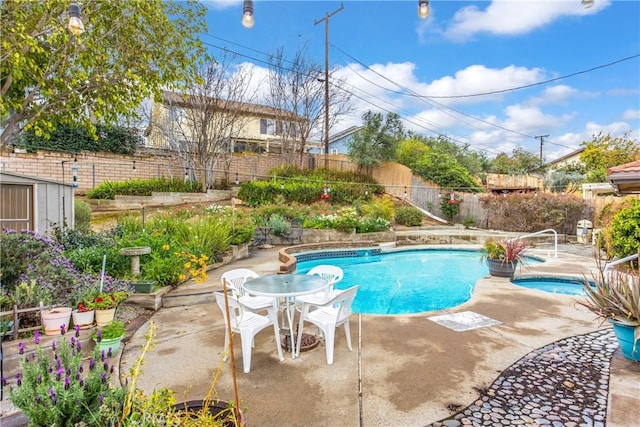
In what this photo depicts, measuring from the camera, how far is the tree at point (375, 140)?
20.3 m

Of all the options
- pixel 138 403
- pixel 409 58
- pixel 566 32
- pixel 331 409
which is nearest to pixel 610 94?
pixel 566 32

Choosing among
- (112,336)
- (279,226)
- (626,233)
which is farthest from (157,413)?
(279,226)

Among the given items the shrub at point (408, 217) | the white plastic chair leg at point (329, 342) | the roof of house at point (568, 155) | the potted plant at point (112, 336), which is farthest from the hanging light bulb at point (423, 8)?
the roof of house at point (568, 155)

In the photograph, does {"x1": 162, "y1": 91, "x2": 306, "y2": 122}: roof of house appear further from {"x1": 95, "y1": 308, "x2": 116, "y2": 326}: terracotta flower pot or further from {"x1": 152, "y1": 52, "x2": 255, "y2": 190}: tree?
{"x1": 95, "y1": 308, "x2": 116, "y2": 326}: terracotta flower pot

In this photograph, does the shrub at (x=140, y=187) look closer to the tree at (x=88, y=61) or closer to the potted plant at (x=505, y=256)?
the tree at (x=88, y=61)

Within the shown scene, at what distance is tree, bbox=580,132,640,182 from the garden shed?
24367mm

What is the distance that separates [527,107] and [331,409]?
22.4 meters

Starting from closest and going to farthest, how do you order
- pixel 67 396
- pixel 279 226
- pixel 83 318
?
pixel 67 396 < pixel 83 318 < pixel 279 226

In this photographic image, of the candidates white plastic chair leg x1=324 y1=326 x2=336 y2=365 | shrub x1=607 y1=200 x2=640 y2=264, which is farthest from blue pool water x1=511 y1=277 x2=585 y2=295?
white plastic chair leg x1=324 y1=326 x2=336 y2=365

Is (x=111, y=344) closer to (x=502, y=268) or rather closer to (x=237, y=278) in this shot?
(x=237, y=278)

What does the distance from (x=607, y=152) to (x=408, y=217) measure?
16.0 metres

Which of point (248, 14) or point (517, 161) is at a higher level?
point (517, 161)

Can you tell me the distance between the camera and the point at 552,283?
7.66 metres

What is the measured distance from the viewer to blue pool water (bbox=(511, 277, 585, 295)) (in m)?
7.38
